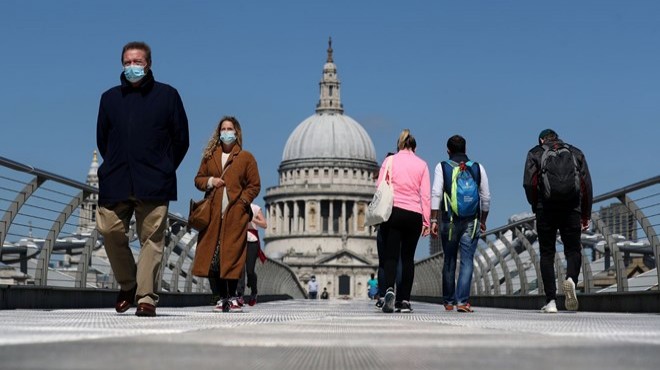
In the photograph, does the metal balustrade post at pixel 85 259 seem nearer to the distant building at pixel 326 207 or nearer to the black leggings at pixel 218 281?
the black leggings at pixel 218 281

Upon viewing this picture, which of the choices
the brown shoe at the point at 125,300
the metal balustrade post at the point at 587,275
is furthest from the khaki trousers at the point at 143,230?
the metal balustrade post at the point at 587,275

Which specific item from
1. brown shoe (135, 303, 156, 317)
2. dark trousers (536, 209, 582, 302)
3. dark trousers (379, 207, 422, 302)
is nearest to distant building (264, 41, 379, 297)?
dark trousers (379, 207, 422, 302)

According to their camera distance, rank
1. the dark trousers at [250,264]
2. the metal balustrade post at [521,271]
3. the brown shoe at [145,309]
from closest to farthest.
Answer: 1. the brown shoe at [145,309]
2. the dark trousers at [250,264]
3. the metal balustrade post at [521,271]

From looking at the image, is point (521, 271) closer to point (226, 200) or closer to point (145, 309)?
point (226, 200)

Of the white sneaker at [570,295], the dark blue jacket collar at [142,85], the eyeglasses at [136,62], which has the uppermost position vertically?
the eyeglasses at [136,62]

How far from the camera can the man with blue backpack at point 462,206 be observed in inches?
466

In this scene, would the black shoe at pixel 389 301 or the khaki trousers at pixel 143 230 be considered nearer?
the khaki trousers at pixel 143 230

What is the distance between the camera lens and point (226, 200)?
34.1ft

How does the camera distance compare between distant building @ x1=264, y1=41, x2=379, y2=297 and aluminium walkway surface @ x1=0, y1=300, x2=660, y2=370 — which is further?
distant building @ x1=264, y1=41, x2=379, y2=297

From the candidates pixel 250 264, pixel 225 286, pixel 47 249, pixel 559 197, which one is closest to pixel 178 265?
pixel 250 264

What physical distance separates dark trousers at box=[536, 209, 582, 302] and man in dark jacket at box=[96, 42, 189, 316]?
394 cm

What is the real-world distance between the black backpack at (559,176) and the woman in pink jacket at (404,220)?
1.25m

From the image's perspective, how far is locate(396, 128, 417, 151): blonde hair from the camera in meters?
11.7

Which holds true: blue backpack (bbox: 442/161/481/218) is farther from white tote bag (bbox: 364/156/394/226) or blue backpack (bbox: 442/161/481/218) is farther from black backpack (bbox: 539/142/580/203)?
black backpack (bbox: 539/142/580/203)
